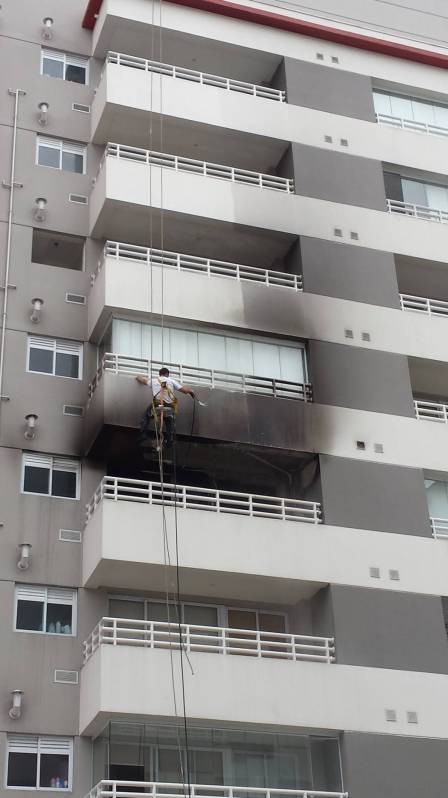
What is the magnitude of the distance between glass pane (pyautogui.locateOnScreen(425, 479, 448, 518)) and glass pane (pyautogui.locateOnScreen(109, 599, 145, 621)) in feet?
25.3

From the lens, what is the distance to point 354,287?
1185 inches

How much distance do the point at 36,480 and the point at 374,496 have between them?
26.4ft

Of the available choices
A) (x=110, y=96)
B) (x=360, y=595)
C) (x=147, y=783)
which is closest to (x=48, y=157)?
(x=110, y=96)

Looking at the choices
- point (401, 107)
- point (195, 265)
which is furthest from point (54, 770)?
point (401, 107)

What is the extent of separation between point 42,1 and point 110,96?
5.19 m

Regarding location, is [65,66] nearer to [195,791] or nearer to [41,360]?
[41,360]

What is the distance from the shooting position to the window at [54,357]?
28250 millimetres

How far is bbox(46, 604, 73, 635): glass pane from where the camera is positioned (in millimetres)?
25062

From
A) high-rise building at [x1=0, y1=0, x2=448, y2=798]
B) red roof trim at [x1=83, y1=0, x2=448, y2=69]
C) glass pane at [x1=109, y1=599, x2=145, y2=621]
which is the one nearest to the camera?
high-rise building at [x1=0, y1=0, x2=448, y2=798]

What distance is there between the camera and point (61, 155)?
105ft

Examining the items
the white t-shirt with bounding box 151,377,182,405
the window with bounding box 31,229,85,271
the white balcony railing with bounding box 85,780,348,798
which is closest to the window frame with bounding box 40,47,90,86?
the window with bounding box 31,229,85,271

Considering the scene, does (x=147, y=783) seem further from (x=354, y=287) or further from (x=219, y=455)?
(x=354, y=287)

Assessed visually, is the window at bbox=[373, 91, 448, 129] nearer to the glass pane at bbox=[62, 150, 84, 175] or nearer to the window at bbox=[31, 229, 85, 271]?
the glass pane at bbox=[62, 150, 84, 175]

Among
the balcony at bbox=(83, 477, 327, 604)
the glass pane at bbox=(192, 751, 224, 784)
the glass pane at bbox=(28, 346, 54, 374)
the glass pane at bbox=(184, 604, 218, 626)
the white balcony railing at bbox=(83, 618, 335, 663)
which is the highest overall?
the glass pane at bbox=(28, 346, 54, 374)
